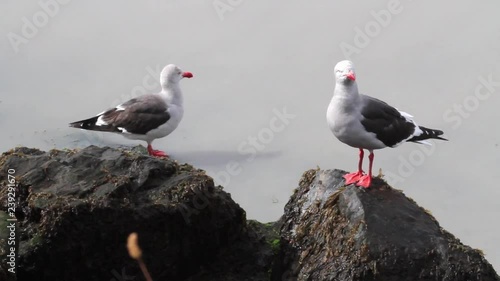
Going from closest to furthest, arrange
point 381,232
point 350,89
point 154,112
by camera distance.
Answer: point 381,232 < point 350,89 < point 154,112

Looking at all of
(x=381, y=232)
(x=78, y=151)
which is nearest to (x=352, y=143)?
(x=381, y=232)

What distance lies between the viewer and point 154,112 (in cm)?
646

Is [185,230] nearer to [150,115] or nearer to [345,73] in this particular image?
[345,73]

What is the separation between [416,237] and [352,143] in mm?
819

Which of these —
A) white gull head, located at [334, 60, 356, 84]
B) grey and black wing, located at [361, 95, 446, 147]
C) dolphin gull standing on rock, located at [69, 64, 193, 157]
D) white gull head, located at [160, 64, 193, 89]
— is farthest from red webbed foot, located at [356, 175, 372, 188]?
white gull head, located at [160, 64, 193, 89]

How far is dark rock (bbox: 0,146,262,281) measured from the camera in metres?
4.56

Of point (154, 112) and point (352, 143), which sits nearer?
point (352, 143)

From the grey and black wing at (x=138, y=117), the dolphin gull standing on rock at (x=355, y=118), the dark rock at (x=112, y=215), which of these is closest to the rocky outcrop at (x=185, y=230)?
the dark rock at (x=112, y=215)

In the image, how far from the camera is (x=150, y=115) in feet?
21.2

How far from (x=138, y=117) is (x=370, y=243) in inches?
105

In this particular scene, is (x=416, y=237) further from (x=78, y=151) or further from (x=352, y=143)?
(x=78, y=151)

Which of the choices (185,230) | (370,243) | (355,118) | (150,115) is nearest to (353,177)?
(355,118)

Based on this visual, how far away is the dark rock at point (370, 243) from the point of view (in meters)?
4.50

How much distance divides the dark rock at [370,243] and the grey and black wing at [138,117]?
1.78 meters
